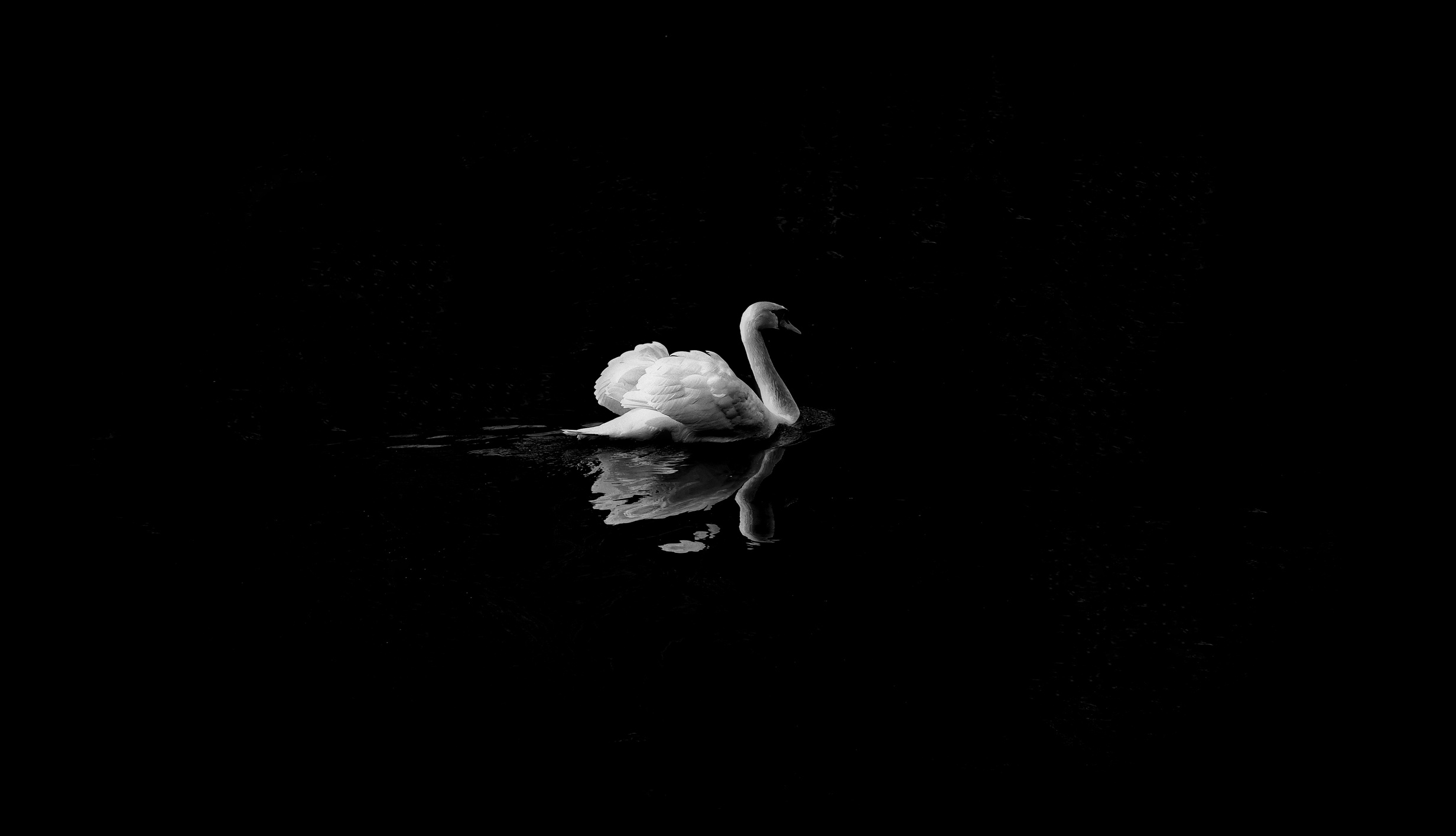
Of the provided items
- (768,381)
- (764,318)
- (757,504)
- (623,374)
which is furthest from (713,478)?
(764,318)

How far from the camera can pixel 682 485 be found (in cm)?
650

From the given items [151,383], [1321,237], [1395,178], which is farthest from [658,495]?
[1395,178]

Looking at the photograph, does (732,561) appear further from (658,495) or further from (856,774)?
(856,774)

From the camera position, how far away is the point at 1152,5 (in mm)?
17812

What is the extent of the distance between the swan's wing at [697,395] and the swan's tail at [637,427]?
0.05 m

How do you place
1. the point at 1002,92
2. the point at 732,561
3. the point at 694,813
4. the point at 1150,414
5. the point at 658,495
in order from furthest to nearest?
1. the point at 1002,92
2. the point at 1150,414
3. the point at 658,495
4. the point at 732,561
5. the point at 694,813

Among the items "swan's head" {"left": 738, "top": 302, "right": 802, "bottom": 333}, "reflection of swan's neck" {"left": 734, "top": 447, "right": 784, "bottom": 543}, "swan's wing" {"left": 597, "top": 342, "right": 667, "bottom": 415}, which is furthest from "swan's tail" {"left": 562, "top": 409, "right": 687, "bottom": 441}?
"swan's head" {"left": 738, "top": 302, "right": 802, "bottom": 333}

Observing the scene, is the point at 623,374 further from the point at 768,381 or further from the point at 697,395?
the point at 768,381

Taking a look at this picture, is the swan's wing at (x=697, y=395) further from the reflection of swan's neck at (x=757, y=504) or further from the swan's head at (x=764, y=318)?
the swan's head at (x=764, y=318)

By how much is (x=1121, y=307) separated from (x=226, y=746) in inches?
267

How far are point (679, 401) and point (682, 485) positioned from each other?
524 mm

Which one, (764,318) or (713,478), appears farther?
(764,318)

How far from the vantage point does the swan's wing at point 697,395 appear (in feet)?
22.4

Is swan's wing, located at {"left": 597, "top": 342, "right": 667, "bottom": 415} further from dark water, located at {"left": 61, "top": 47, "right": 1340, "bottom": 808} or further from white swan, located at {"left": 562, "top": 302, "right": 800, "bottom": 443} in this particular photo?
dark water, located at {"left": 61, "top": 47, "right": 1340, "bottom": 808}
